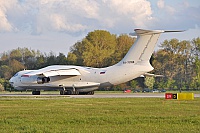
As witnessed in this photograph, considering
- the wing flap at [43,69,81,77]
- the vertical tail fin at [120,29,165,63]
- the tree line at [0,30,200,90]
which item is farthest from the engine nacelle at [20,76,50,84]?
the tree line at [0,30,200,90]

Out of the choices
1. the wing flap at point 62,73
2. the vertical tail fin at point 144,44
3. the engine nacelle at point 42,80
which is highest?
the vertical tail fin at point 144,44

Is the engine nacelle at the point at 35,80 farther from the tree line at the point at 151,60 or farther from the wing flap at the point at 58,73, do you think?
the tree line at the point at 151,60

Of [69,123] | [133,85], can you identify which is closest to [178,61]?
[133,85]

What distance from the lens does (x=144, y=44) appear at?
59.0m

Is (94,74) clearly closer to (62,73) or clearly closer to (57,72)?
(62,73)

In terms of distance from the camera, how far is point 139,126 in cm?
2081

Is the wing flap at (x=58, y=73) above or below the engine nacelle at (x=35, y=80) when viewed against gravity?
above

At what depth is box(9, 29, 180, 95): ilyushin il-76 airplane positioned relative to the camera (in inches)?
2329

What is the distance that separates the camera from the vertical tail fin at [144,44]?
58.9 meters

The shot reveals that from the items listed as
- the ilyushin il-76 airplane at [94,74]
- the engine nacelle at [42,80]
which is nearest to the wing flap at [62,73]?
the ilyushin il-76 airplane at [94,74]

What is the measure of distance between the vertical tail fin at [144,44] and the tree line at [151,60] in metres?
38.8

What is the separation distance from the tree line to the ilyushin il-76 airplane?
33.9 metres

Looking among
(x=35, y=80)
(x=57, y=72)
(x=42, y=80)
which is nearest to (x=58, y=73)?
(x=57, y=72)

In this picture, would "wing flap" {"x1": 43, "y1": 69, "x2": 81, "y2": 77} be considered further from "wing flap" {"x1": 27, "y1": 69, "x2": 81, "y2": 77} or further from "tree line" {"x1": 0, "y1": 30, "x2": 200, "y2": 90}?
"tree line" {"x1": 0, "y1": 30, "x2": 200, "y2": 90}
